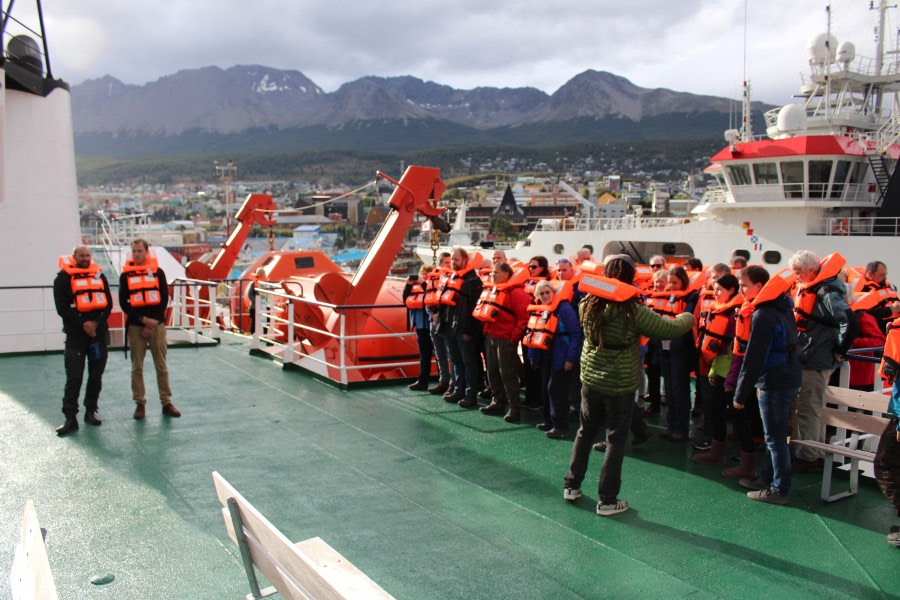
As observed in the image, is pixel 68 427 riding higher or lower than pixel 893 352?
lower

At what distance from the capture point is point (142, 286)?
633 centimetres

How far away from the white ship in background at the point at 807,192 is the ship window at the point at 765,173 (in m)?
0.03

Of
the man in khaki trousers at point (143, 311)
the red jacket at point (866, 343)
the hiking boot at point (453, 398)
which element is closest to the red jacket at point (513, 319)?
the hiking boot at point (453, 398)

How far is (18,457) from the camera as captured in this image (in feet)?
17.5

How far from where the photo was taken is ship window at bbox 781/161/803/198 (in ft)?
64.8

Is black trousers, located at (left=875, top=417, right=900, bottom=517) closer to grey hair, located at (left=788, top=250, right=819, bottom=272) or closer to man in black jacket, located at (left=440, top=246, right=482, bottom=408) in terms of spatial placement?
grey hair, located at (left=788, top=250, right=819, bottom=272)

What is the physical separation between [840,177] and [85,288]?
66.5 ft

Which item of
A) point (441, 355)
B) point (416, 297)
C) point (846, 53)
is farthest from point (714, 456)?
point (846, 53)

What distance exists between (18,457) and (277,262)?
9.20 metres

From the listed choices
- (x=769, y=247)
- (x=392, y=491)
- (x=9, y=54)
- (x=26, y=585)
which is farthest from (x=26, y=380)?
(x=769, y=247)

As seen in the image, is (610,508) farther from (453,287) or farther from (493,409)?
(453,287)

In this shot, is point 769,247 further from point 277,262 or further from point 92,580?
point 92,580

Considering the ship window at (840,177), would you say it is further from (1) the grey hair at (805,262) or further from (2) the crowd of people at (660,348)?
(1) the grey hair at (805,262)

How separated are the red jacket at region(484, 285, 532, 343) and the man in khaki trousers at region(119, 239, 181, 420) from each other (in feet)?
10.1
